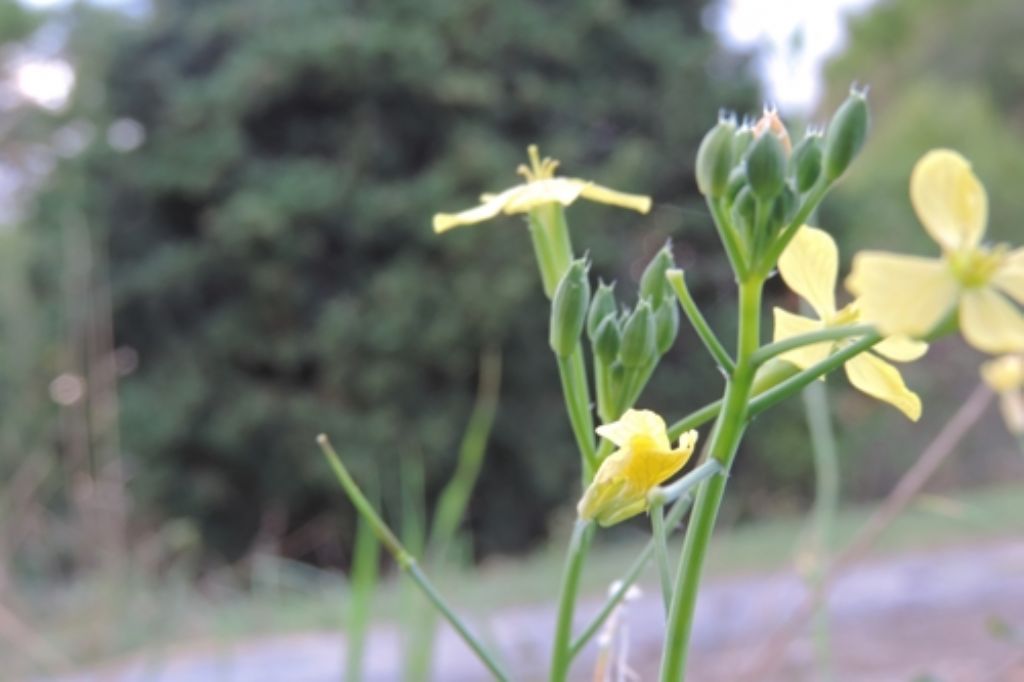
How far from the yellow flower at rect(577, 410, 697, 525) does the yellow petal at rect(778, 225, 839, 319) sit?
0.28 feet

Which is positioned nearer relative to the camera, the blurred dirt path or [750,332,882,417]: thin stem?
[750,332,882,417]: thin stem

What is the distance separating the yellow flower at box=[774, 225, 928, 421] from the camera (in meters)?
0.39

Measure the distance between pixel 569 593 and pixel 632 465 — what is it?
7 centimetres

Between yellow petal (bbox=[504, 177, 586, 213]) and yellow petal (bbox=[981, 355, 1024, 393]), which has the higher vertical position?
yellow petal (bbox=[504, 177, 586, 213])

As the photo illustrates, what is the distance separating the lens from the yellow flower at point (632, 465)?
1.24 ft

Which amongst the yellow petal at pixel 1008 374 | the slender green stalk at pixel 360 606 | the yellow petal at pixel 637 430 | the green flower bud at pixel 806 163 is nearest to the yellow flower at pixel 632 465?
the yellow petal at pixel 637 430

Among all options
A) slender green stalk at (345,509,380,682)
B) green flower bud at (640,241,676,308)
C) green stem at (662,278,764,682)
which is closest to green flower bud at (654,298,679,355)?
green flower bud at (640,241,676,308)

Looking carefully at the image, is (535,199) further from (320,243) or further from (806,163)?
(320,243)

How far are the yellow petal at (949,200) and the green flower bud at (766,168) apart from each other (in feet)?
0.24

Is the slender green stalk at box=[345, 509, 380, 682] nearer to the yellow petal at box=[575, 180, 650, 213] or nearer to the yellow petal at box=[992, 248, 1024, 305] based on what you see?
the yellow petal at box=[575, 180, 650, 213]

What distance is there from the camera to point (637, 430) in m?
0.38

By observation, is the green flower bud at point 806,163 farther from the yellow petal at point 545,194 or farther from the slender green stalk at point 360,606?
the slender green stalk at point 360,606

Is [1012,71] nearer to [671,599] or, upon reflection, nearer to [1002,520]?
[1002,520]

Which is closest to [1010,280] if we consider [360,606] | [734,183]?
[734,183]
